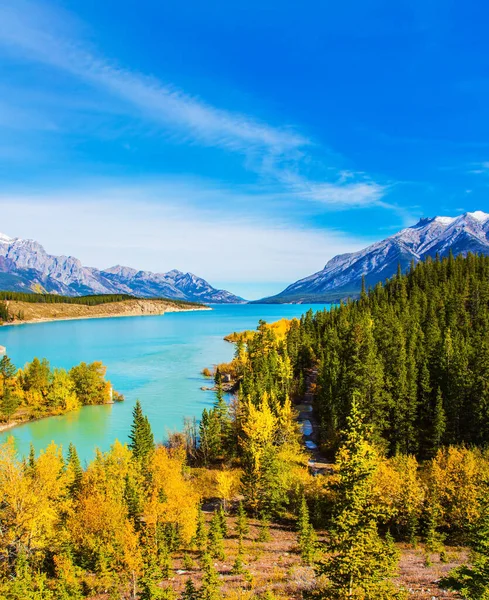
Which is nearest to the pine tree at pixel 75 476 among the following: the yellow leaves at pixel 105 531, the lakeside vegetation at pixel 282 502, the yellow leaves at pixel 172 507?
the lakeside vegetation at pixel 282 502

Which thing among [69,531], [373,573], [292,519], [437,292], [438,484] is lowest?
[292,519]

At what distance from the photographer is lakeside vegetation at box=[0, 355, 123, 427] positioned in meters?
85.9

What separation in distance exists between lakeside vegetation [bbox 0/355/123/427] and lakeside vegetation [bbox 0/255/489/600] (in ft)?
106

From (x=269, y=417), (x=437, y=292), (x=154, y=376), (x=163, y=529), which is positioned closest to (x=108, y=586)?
(x=163, y=529)

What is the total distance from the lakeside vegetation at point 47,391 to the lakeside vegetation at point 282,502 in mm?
32424

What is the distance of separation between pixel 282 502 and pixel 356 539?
97.9 ft

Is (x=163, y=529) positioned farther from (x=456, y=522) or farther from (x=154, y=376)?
(x=154, y=376)

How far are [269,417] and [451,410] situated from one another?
1118 inches

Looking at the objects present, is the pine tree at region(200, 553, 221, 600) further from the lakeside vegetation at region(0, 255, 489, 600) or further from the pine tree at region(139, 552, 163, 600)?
the pine tree at region(139, 552, 163, 600)

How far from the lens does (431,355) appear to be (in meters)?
74.3

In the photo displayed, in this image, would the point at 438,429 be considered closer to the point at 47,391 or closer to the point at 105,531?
the point at 105,531

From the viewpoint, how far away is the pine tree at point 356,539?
20031 millimetres

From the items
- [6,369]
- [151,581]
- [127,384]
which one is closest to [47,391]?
Answer: [6,369]

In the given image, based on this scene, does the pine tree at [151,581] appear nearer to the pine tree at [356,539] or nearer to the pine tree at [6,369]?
the pine tree at [356,539]
